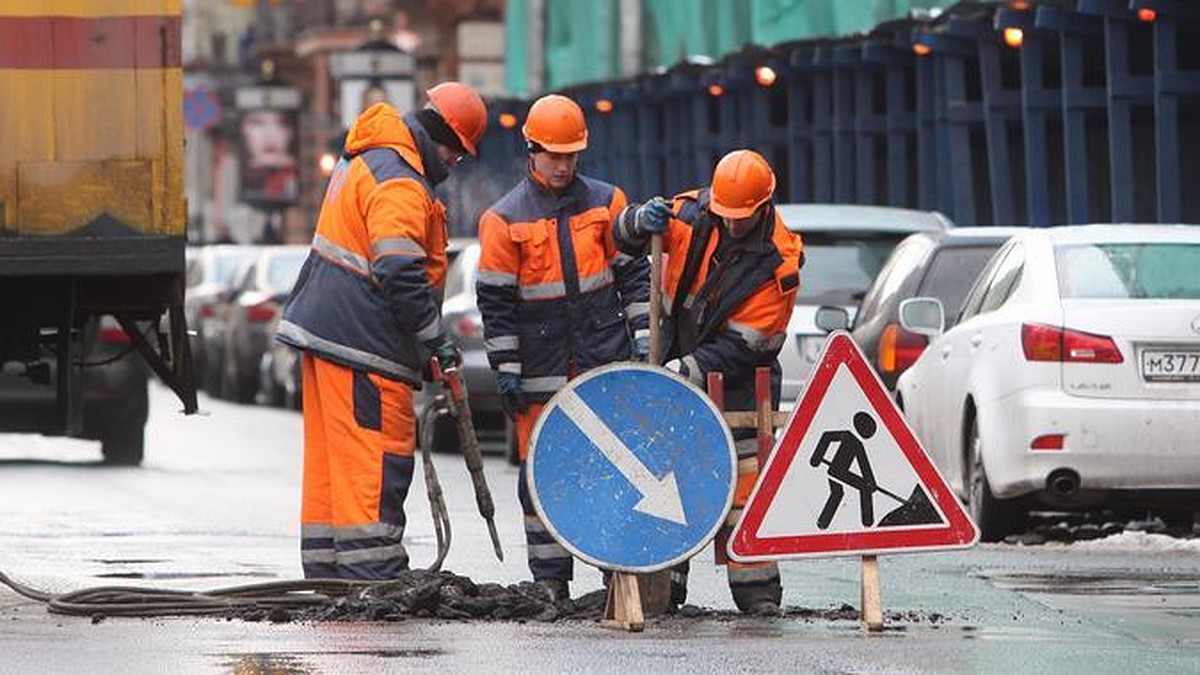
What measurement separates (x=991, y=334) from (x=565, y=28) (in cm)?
4201

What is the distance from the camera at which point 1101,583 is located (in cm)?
1495

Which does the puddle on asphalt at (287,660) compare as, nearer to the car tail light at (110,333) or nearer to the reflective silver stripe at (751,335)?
the reflective silver stripe at (751,335)

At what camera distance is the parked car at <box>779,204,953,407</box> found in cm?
2178

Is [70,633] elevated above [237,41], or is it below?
below

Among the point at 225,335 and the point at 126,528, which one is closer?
the point at 126,528

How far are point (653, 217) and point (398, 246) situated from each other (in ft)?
2.81

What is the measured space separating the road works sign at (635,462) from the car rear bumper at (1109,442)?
4432mm

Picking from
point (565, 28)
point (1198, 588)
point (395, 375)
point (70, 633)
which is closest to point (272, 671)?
point (70, 633)

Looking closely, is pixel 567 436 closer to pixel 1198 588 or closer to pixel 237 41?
pixel 1198 588

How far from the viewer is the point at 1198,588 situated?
14664mm

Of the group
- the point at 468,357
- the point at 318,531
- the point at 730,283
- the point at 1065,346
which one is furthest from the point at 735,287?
the point at 468,357

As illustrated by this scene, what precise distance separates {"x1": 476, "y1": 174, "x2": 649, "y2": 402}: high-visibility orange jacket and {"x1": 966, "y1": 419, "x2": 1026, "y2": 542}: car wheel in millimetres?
4270

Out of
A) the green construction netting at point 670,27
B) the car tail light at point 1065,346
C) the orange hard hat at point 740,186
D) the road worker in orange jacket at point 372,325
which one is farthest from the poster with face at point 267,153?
the orange hard hat at point 740,186

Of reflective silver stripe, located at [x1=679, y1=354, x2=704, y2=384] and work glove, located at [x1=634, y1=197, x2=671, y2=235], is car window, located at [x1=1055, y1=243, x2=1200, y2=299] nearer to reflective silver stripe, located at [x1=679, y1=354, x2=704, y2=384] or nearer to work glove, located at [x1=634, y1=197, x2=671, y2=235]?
reflective silver stripe, located at [x1=679, y1=354, x2=704, y2=384]
